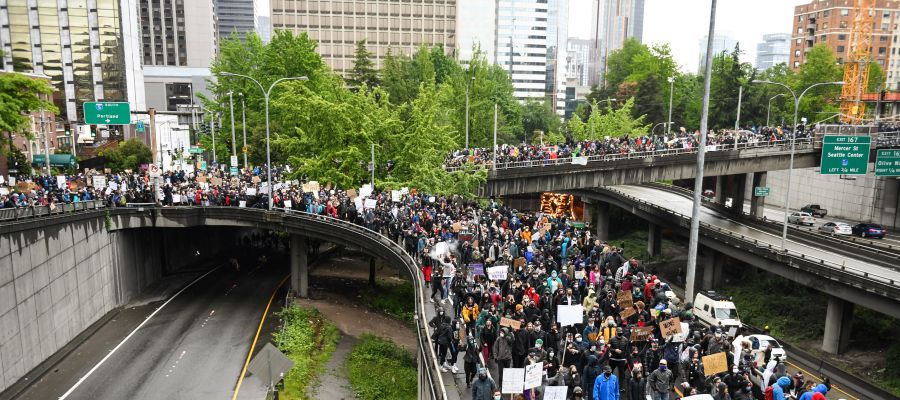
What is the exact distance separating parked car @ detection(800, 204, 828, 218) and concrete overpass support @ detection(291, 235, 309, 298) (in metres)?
48.7

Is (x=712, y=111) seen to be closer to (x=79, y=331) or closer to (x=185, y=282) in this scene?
(x=185, y=282)

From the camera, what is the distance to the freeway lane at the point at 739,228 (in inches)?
1296

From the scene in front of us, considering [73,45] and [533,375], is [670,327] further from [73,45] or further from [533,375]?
[73,45]

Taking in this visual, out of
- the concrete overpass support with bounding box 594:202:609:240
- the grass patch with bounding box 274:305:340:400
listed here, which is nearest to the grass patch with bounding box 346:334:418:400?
the grass patch with bounding box 274:305:340:400

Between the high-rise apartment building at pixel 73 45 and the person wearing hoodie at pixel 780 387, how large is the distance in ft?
295

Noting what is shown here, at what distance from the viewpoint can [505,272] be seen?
19484mm

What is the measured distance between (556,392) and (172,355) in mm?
21429

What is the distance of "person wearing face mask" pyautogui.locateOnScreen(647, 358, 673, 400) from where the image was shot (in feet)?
42.9

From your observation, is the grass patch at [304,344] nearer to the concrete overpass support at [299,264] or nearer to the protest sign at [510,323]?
the concrete overpass support at [299,264]

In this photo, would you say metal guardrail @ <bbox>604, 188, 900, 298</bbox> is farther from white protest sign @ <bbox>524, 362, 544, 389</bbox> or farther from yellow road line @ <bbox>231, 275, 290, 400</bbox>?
yellow road line @ <bbox>231, 275, 290, 400</bbox>

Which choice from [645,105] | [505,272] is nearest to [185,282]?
[505,272]

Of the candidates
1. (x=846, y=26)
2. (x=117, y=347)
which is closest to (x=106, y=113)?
(x=117, y=347)

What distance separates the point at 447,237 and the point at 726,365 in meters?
12.8

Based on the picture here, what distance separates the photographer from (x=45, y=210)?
2716 centimetres
